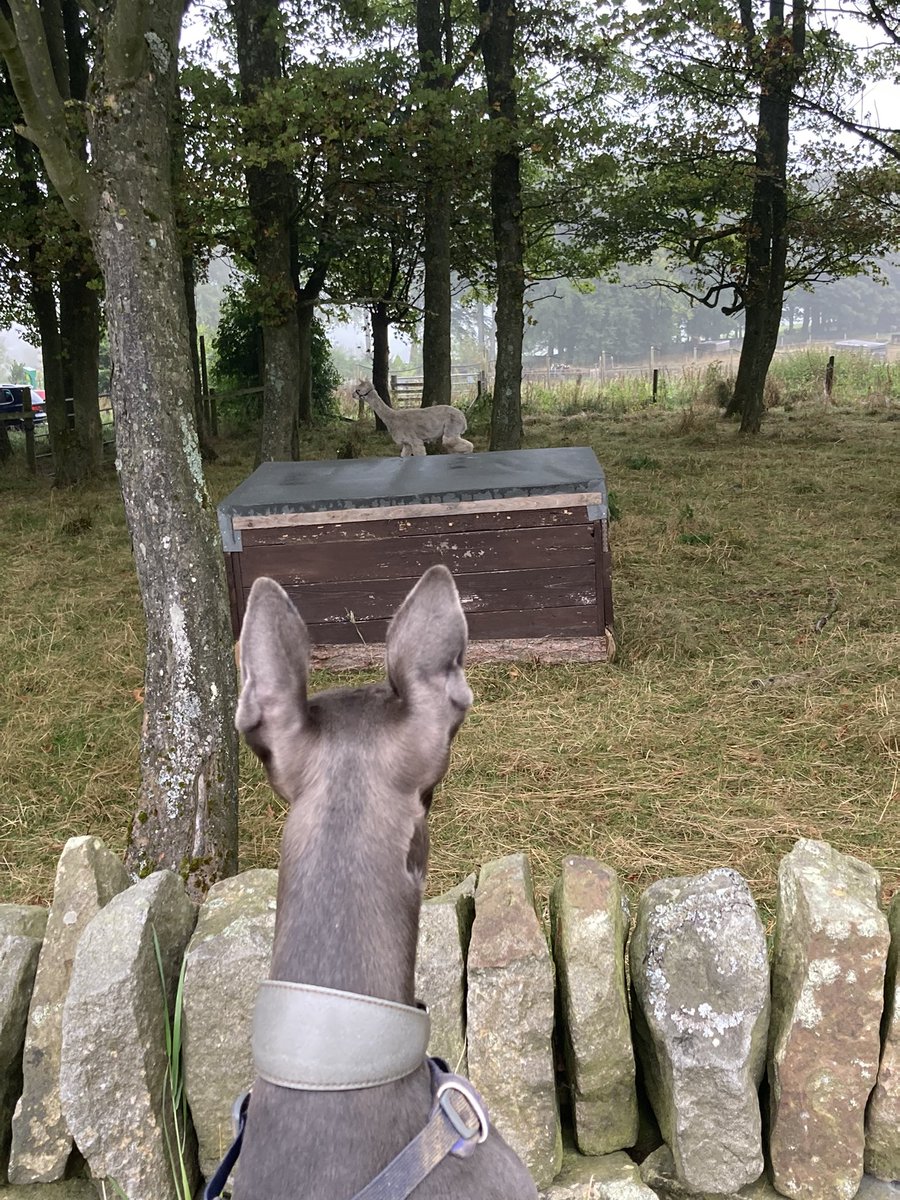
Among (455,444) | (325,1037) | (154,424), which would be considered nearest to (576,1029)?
(325,1037)

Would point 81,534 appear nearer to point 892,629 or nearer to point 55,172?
point 55,172

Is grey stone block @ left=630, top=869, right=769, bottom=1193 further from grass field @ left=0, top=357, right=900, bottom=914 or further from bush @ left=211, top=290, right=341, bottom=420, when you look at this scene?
bush @ left=211, top=290, right=341, bottom=420

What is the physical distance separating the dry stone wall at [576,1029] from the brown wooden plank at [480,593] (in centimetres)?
448

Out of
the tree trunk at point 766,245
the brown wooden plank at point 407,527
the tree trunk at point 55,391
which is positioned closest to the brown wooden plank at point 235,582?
the brown wooden plank at point 407,527

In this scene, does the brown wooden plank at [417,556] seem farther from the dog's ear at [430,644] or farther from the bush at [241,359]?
the bush at [241,359]

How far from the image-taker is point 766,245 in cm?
1819

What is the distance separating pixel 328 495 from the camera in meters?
6.89

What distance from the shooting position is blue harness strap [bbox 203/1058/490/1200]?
4.60 ft

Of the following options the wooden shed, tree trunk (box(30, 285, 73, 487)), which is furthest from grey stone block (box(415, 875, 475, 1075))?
tree trunk (box(30, 285, 73, 487))

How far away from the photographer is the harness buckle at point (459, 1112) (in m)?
1.48

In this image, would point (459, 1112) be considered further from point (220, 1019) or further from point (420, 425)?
point (420, 425)

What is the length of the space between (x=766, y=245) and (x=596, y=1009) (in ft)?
61.7

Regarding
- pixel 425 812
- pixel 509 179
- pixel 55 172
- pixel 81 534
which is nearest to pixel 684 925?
pixel 425 812

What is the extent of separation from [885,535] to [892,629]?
10.8 ft
